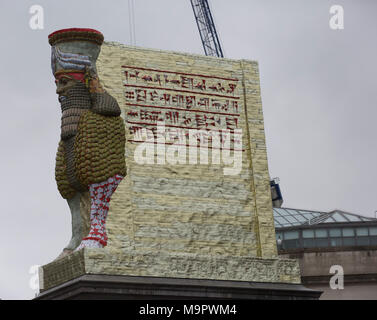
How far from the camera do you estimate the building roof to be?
60.7 m

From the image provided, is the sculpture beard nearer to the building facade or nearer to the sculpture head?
the sculpture head

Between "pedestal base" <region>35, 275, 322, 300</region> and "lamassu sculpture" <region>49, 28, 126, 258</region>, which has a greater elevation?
"lamassu sculpture" <region>49, 28, 126, 258</region>

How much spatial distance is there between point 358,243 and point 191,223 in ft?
70.1

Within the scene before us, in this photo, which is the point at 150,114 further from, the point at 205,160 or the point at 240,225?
the point at 240,225

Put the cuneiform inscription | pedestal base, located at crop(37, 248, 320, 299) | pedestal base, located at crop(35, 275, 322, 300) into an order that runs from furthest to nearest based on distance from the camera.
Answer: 1. the cuneiform inscription
2. pedestal base, located at crop(37, 248, 320, 299)
3. pedestal base, located at crop(35, 275, 322, 300)

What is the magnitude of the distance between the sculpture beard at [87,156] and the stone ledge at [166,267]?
63 cm

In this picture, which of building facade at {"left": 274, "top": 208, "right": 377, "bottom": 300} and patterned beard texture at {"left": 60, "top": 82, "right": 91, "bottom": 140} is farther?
building facade at {"left": 274, "top": 208, "right": 377, "bottom": 300}

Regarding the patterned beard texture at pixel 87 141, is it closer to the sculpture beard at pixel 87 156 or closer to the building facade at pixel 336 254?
the sculpture beard at pixel 87 156

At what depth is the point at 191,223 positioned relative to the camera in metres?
38.0
